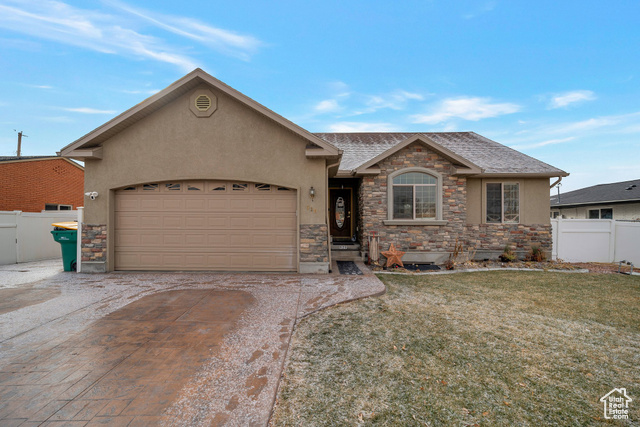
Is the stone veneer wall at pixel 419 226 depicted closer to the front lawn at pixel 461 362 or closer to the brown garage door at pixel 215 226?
the brown garage door at pixel 215 226

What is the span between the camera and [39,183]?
15.6 m

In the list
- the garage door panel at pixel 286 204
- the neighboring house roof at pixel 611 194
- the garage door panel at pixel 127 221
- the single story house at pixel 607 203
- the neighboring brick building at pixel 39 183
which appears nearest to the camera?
the garage door panel at pixel 286 204

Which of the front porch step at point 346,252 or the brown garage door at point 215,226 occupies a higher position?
the brown garage door at point 215,226

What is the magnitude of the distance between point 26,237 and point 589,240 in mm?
20377

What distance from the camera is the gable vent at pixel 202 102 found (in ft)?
26.0

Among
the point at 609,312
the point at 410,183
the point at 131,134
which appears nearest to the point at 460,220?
the point at 410,183

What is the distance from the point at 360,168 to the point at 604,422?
27.3 ft

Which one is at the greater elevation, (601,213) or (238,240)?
(601,213)

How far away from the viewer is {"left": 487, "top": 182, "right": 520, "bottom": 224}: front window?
11.0m

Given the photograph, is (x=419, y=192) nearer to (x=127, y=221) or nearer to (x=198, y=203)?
(x=198, y=203)

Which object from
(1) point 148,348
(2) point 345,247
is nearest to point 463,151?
(2) point 345,247

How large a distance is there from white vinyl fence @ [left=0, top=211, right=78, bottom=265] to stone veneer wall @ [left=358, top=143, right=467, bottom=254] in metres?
11.7

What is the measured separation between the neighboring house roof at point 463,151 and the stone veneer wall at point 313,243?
330 cm

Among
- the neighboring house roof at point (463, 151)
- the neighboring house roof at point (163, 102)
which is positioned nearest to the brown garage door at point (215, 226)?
the neighboring house roof at point (163, 102)
